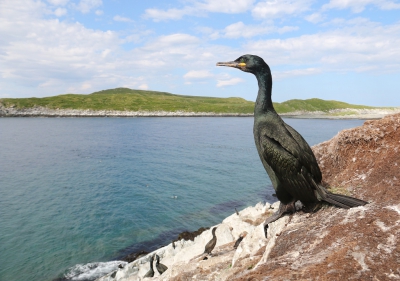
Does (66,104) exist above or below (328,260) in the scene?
above

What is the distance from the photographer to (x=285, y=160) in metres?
7.25

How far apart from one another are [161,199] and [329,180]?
64.5 feet

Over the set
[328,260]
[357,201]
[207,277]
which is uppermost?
[357,201]

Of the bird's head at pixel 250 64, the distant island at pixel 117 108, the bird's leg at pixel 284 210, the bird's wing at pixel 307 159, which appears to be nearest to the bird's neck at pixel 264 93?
the bird's head at pixel 250 64

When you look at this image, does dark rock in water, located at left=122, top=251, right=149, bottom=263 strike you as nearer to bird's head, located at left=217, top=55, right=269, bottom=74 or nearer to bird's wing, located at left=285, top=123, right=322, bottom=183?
bird's wing, located at left=285, top=123, right=322, bottom=183

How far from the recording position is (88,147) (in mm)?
56625

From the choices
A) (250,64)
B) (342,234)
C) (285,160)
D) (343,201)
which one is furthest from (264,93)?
(342,234)

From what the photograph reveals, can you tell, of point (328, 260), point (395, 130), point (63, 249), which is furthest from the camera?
point (63, 249)

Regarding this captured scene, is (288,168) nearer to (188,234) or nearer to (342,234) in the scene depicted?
(342,234)

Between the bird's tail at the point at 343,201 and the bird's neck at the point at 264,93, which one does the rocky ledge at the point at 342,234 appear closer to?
the bird's tail at the point at 343,201

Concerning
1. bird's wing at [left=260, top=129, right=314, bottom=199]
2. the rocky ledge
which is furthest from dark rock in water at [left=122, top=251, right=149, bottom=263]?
bird's wing at [left=260, top=129, right=314, bottom=199]

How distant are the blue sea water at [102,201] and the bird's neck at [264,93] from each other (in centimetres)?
1409

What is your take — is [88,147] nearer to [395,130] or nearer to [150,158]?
[150,158]

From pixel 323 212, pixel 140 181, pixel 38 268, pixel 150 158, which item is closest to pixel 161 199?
pixel 140 181
